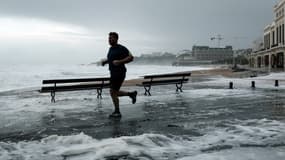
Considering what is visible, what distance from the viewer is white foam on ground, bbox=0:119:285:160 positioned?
541 cm

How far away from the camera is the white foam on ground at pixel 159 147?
5410mm

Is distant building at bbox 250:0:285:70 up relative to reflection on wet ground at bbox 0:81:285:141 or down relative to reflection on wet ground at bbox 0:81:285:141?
up

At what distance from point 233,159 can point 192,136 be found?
Result: 5.50 feet

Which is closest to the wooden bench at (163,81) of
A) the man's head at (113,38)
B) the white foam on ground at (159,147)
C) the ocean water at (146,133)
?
the ocean water at (146,133)

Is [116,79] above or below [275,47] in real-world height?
below

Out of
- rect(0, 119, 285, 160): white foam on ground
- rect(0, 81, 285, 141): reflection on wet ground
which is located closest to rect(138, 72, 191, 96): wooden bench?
rect(0, 81, 285, 141): reflection on wet ground

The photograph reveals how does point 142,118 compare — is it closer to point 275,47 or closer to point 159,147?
point 159,147

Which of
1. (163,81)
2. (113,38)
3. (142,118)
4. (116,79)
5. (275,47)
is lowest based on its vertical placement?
(142,118)

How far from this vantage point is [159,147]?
19.5 ft

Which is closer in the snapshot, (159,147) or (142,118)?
(159,147)

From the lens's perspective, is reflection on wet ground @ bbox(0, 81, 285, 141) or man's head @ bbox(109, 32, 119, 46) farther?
man's head @ bbox(109, 32, 119, 46)

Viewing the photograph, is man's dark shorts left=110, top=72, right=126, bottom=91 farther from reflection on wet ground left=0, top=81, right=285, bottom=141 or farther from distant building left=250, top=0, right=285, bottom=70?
distant building left=250, top=0, right=285, bottom=70

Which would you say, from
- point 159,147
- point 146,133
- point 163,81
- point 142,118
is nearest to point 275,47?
point 163,81

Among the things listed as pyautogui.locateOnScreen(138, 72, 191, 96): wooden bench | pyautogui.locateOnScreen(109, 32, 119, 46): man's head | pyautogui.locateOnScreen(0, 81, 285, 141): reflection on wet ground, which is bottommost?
pyautogui.locateOnScreen(0, 81, 285, 141): reflection on wet ground
